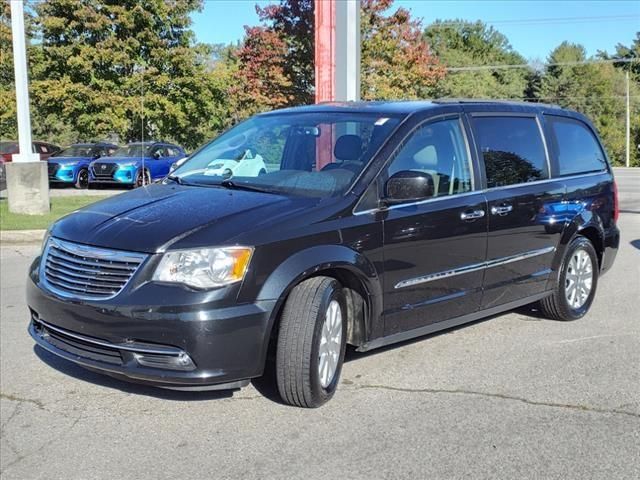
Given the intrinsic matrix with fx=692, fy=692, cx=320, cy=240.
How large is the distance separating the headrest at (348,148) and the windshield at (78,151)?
20194 millimetres

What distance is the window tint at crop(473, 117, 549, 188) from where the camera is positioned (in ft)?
17.3

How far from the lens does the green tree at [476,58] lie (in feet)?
195

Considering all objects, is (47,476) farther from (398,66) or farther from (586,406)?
(398,66)

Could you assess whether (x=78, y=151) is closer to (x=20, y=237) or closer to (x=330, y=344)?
(x=20, y=237)

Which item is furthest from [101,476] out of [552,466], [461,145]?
[461,145]

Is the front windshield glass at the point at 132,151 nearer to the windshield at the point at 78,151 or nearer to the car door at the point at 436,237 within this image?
the windshield at the point at 78,151

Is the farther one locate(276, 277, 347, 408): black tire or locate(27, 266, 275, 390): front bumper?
locate(276, 277, 347, 408): black tire

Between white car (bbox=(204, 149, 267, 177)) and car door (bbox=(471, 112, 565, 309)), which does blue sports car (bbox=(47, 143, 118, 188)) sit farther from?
car door (bbox=(471, 112, 565, 309))

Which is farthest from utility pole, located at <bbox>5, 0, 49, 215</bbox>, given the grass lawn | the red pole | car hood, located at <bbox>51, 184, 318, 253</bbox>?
car hood, located at <bbox>51, 184, 318, 253</bbox>

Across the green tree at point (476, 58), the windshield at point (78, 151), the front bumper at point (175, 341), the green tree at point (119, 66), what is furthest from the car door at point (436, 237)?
the green tree at point (476, 58)

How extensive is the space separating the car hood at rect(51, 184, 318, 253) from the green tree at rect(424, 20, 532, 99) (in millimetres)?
53576

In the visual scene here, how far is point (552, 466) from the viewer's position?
135 inches

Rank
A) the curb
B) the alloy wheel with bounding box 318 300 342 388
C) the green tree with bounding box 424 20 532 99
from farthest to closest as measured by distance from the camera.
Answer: the green tree with bounding box 424 20 532 99 → the curb → the alloy wheel with bounding box 318 300 342 388

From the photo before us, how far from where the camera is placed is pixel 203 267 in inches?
144
